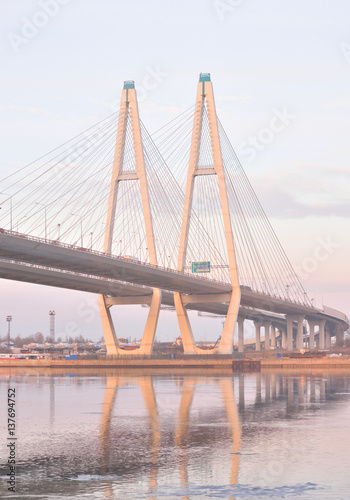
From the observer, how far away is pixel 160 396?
135 ft

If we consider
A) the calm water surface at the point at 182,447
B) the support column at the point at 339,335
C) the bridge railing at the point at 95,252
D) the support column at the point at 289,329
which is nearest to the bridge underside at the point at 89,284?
the bridge railing at the point at 95,252

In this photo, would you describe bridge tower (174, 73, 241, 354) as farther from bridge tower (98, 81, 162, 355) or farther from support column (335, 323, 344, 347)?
support column (335, 323, 344, 347)

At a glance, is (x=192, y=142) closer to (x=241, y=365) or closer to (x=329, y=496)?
(x=241, y=365)

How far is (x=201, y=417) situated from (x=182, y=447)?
7.98 metres

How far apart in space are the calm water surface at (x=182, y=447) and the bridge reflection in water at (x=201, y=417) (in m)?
0.04

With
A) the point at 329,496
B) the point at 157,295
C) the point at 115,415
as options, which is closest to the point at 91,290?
the point at 157,295

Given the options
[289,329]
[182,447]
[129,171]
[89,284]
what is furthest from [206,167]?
[289,329]

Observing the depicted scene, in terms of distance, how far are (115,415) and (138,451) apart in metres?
9.92

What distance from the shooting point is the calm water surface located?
1705 centimetres

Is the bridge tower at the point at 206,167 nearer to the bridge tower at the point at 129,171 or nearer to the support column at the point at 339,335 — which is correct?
the bridge tower at the point at 129,171

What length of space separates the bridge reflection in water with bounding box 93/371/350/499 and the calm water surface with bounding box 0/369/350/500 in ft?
0.13

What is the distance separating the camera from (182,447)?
885 inches

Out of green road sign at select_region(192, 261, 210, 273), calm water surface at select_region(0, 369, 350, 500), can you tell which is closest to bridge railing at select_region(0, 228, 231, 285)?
green road sign at select_region(192, 261, 210, 273)

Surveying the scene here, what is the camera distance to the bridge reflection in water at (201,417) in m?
19.3
